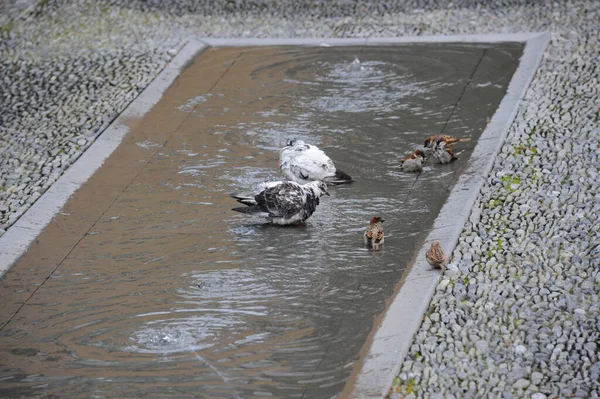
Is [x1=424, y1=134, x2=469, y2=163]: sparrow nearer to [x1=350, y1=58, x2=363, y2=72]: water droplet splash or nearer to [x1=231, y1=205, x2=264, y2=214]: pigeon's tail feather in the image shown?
[x1=231, y1=205, x2=264, y2=214]: pigeon's tail feather

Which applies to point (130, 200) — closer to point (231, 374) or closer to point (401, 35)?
point (231, 374)

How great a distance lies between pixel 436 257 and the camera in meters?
7.08

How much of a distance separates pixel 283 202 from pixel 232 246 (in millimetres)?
594

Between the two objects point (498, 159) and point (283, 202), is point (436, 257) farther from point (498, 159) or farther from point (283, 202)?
point (498, 159)

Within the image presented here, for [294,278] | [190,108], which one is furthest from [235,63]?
[294,278]

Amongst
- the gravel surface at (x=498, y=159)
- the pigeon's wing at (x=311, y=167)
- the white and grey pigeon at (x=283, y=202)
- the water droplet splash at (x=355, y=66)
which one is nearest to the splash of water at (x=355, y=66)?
the water droplet splash at (x=355, y=66)

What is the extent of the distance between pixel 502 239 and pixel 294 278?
1.75 meters

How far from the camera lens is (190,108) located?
1138cm

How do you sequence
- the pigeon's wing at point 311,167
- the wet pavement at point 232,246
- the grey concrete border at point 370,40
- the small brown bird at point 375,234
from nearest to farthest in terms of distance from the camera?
the wet pavement at point 232,246 → the small brown bird at point 375,234 → the pigeon's wing at point 311,167 → the grey concrete border at point 370,40

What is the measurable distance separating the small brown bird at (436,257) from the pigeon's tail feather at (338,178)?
196cm

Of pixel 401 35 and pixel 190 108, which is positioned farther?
pixel 401 35

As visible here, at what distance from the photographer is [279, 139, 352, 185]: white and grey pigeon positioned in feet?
28.9

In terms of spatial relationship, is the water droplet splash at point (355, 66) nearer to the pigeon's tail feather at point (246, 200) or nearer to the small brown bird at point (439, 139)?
the small brown bird at point (439, 139)

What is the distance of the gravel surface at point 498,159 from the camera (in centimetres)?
600
